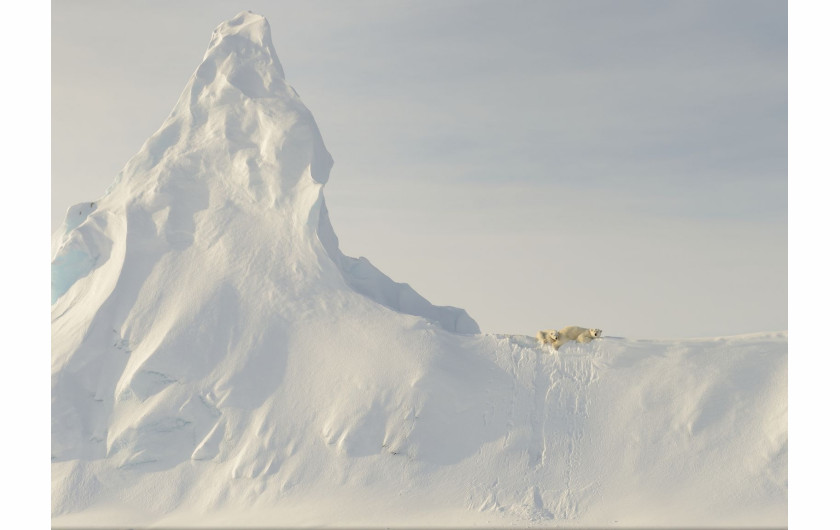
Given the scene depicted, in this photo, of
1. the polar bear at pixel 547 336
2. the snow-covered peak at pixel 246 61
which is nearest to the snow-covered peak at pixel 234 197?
the snow-covered peak at pixel 246 61

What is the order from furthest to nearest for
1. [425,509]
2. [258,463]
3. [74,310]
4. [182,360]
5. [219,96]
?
[219,96]
[74,310]
[182,360]
[258,463]
[425,509]

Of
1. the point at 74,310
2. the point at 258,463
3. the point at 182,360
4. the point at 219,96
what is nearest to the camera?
the point at 258,463

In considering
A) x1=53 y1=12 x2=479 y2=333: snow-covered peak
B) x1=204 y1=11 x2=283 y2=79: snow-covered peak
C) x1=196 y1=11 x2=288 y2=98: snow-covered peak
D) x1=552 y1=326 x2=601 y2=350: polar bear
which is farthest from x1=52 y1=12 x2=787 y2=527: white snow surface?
x1=204 y1=11 x2=283 y2=79: snow-covered peak

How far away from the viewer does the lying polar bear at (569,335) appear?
23.0m

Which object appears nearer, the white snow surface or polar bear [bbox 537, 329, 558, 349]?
the white snow surface

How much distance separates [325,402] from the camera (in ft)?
74.8

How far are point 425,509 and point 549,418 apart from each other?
4186mm

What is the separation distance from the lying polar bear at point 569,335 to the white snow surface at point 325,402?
26 cm

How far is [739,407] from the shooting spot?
2195 centimetres

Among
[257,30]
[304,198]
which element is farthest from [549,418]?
[257,30]

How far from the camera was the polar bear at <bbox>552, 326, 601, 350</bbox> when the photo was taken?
906 inches

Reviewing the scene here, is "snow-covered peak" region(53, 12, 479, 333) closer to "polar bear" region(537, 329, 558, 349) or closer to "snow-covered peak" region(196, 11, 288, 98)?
"snow-covered peak" region(196, 11, 288, 98)

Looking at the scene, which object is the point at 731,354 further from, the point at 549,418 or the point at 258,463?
the point at 258,463

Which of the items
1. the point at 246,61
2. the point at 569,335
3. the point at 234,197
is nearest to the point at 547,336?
the point at 569,335
